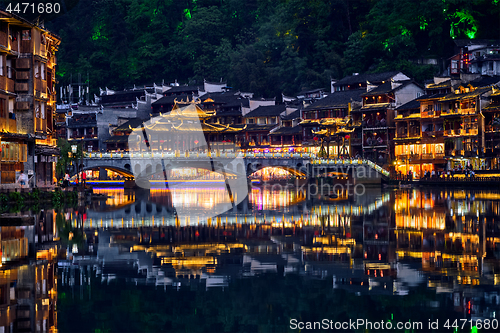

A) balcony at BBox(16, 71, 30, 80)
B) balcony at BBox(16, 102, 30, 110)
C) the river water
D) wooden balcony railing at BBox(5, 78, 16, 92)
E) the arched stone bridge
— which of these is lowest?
the river water

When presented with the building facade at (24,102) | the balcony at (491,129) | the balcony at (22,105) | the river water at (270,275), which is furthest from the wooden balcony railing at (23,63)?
the balcony at (491,129)

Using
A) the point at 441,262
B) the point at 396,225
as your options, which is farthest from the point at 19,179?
the point at 441,262

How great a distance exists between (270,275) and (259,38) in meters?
142

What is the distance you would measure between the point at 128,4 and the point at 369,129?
95808 millimetres

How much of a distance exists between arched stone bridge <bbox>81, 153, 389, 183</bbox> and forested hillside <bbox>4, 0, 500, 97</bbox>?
98.7 ft

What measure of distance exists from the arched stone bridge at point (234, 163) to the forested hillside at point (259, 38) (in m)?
30.1

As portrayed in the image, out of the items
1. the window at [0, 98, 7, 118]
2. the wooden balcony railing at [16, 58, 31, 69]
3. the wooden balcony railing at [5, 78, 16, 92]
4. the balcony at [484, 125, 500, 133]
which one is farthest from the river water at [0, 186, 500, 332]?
the balcony at [484, 125, 500, 133]

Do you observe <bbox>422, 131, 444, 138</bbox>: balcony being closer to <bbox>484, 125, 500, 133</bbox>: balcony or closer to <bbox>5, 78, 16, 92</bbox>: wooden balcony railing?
<bbox>484, 125, 500, 133</bbox>: balcony

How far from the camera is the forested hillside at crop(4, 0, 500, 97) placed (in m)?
126

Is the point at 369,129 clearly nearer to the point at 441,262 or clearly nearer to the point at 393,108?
the point at 393,108

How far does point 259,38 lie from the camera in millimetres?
162000

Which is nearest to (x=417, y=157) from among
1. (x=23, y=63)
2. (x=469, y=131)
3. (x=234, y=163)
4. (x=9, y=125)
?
(x=469, y=131)

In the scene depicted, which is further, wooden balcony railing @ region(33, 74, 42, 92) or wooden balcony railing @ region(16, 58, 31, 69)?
wooden balcony railing @ region(33, 74, 42, 92)

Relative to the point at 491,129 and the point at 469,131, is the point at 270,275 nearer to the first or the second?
the point at 491,129
